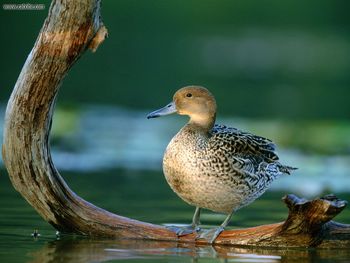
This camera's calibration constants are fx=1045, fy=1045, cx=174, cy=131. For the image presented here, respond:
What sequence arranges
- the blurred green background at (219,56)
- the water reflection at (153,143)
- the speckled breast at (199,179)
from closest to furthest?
the speckled breast at (199,179)
the water reflection at (153,143)
the blurred green background at (219,56)

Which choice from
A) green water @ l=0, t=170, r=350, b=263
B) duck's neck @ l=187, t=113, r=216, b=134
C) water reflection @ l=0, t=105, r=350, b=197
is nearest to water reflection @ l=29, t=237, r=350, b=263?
green water @ l=0, t=170, r=350, b=263

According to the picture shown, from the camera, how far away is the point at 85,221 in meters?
8.10

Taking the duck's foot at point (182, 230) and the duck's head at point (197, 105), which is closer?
the duck's foot at point (182, 230)

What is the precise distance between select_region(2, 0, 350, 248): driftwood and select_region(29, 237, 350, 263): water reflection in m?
0.10

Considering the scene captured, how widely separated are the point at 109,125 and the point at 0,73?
5.84 metres

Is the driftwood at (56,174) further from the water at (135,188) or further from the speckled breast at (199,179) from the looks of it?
the speckled breast at (199,179)

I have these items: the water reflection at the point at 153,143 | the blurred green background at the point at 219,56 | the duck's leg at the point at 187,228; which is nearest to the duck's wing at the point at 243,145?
the duck's leg at the point at 187,228

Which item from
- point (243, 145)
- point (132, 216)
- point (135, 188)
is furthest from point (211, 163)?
point (135, 188)

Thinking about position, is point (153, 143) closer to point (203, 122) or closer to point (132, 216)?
point (132, 216)

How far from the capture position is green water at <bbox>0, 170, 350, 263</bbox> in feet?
24.5

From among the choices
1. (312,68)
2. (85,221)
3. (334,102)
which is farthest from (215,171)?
(312,68)

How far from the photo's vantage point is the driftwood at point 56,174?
7512 mm

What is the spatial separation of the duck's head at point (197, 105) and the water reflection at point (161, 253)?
1.18m

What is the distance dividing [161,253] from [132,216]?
193 cm
